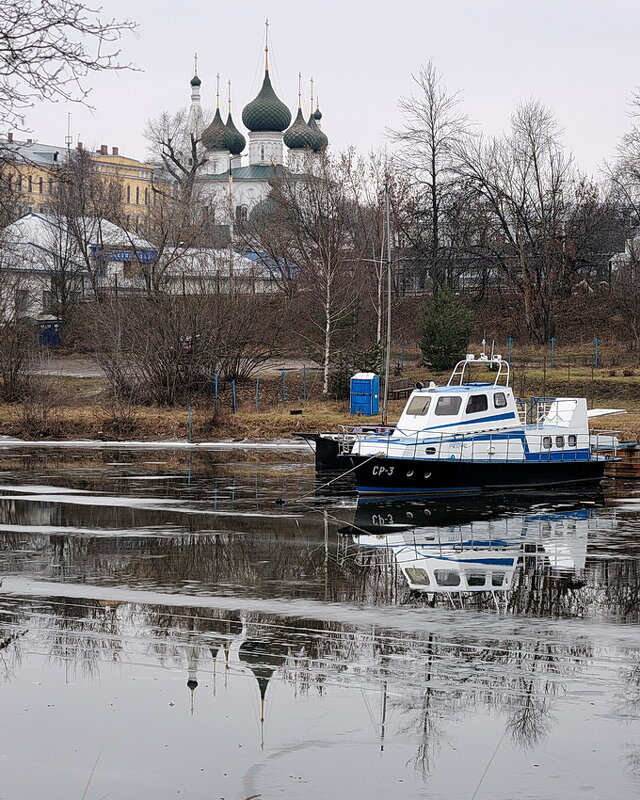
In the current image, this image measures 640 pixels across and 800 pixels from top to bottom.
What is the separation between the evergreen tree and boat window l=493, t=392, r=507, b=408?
20308 millimetres

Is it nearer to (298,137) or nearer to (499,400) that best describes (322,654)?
(499,400)

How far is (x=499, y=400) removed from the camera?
28.2m

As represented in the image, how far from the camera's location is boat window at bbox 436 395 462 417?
91.0ft

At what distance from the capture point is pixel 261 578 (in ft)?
52.7

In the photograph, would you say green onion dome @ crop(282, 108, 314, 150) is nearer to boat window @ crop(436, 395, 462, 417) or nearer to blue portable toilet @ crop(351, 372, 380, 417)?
blue portable toilet @ crop(351, 372, 380, 417)

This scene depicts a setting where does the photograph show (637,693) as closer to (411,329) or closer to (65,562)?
(65,562)

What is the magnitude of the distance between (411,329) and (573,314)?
28.3 feet

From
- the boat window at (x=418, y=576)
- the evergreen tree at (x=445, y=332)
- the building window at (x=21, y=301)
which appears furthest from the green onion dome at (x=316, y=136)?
the boat window at (x=418, y=576)

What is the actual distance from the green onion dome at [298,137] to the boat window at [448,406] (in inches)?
3356

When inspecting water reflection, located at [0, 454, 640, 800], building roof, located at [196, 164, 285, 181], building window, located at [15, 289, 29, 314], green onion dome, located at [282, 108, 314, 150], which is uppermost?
green onion dome, located at [282, 108, 314, 150]

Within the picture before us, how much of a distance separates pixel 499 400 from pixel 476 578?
1225 centimetres

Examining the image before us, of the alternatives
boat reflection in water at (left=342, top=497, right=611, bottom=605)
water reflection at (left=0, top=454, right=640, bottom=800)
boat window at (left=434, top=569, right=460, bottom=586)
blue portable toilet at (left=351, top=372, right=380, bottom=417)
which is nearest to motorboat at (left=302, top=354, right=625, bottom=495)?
boat reflection in water at (left=342, top=497, right=611, bottom=605)

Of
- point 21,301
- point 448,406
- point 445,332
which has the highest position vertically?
point 21,301

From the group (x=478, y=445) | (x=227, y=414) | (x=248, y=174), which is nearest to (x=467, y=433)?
(x=478, y=445)
